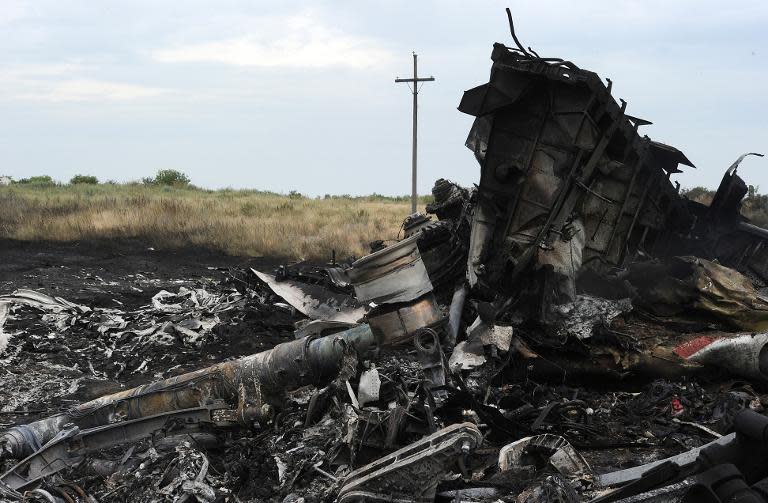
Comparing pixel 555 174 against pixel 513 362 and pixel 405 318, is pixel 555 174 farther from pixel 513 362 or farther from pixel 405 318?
pixel 405 318

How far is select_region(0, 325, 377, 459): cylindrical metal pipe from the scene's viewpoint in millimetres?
6867

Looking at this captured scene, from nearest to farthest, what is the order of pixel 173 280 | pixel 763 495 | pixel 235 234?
1. pixel 763 495
2. pixel 173 280
3. pixel 235 234

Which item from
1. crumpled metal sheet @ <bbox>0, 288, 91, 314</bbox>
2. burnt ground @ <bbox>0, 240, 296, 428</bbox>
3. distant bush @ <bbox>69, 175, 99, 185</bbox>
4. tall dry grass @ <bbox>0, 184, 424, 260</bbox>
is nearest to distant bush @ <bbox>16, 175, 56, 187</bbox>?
distant bush @ <bbox>69, 175, 99, 185</bbox>

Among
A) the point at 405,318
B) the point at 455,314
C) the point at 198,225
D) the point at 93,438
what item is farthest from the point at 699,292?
the point at 198,225

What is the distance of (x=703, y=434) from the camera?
5863 mm

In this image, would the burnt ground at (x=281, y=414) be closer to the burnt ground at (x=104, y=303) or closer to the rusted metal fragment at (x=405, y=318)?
the burnt ground at (x=104, y=303)

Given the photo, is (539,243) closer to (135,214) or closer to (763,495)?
(763,495)

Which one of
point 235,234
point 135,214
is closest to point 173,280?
point 235,234

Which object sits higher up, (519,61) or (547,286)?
(519,61)

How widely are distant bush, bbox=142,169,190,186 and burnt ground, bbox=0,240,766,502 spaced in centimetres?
3280

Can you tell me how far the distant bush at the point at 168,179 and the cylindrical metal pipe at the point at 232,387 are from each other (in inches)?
1470

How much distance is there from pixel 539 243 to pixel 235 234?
46.1 feet

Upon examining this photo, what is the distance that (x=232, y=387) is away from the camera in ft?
23.5

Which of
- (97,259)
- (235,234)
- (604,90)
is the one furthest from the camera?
(235,234)
